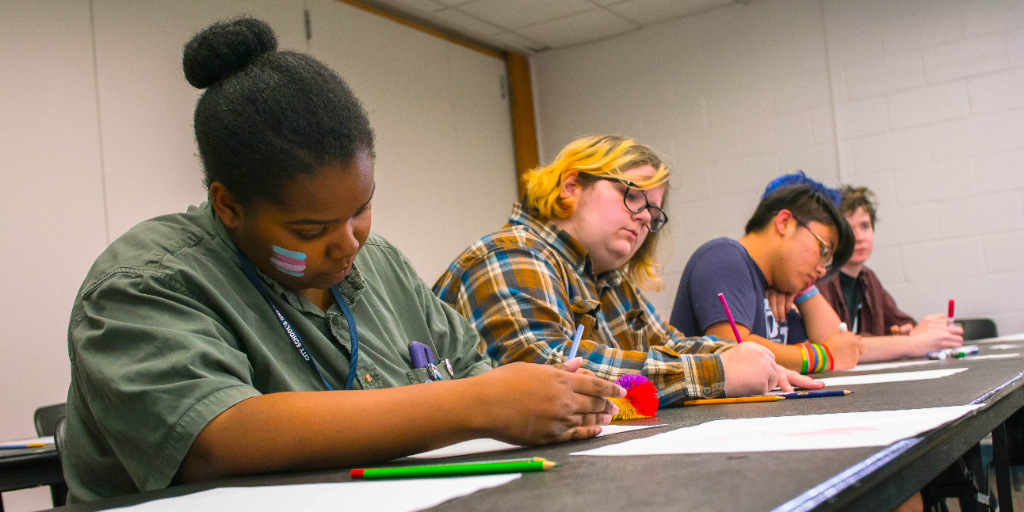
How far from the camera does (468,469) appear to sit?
2.04 ft

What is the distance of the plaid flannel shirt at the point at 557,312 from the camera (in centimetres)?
134

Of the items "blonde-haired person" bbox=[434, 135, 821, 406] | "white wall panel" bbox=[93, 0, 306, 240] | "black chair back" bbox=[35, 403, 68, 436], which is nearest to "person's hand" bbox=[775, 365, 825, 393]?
"blonde-haired person" bbox=[434, 135, 821, 406]

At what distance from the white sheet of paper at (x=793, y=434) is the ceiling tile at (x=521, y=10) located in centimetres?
357

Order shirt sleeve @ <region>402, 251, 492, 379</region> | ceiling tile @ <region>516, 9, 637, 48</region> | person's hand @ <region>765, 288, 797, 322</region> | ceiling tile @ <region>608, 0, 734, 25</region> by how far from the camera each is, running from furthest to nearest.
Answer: ceiling tile @ <region>516, 9, 637, 48</region>, ceiling tile @ <region>608, 0, 734, 25</region>, person's hand @ <region>765, 288, 797, 322</region>, shirt sleeve @ <region>402, 251, 492, 379</region>

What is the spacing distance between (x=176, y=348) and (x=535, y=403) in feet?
1.16

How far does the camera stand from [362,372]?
39.9 inches

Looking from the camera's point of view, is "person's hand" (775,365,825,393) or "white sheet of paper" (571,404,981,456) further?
"person's hand" (775,365,825,393)

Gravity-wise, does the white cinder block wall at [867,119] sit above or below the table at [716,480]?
above

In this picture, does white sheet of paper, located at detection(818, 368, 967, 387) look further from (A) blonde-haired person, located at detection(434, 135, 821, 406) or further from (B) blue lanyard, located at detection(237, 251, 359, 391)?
(B) blue lanyard, located at detection(237, 251, 359, 391)

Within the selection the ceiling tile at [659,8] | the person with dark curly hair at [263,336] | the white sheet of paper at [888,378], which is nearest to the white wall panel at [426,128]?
the ceiling tile at [659,8]

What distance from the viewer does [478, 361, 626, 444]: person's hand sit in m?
0.77

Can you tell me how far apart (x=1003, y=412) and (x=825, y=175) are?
11.0 feet

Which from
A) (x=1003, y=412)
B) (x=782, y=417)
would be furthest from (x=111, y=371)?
(x=1003, y=412)

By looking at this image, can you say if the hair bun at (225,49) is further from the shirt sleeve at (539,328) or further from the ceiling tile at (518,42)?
the ceiling tile at (518,42)
